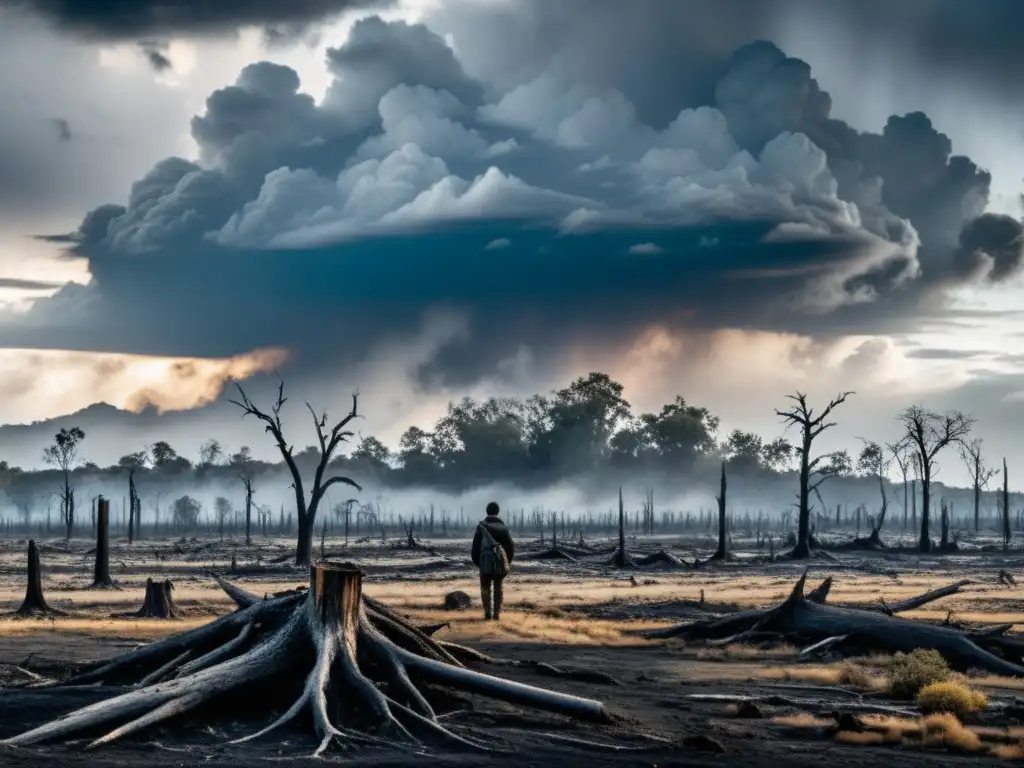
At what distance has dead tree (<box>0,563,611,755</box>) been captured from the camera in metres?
12.7

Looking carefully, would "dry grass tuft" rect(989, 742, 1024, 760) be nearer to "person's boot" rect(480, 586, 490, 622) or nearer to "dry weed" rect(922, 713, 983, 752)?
"dry weed" rect(922, 713, 983, 752)

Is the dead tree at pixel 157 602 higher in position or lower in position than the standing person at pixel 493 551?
lower

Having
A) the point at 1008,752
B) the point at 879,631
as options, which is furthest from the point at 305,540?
the point at 1008,752

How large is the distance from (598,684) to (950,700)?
14.2 ft

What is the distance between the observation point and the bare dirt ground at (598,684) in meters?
12.4

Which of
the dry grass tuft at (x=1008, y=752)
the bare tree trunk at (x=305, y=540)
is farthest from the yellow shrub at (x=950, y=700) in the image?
the bare tree trunk at (x=305, y=540)

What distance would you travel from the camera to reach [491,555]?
25.9m

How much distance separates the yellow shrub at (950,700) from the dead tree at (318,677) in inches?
171

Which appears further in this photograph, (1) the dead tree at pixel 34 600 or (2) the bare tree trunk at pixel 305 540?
(2) the bare tree trunk at pixel 305 540

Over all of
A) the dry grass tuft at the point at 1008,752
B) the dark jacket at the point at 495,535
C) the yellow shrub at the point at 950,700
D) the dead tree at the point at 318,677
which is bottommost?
the dry grass tuft at the point at 1008,752

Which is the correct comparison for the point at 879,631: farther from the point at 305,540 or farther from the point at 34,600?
the point at 305,540

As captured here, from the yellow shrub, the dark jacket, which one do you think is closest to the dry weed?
the yellow shrub

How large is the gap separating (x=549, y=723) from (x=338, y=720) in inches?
84.4

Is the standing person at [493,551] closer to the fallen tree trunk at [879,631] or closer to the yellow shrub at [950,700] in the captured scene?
the fallen tree trunk at [879,631]
